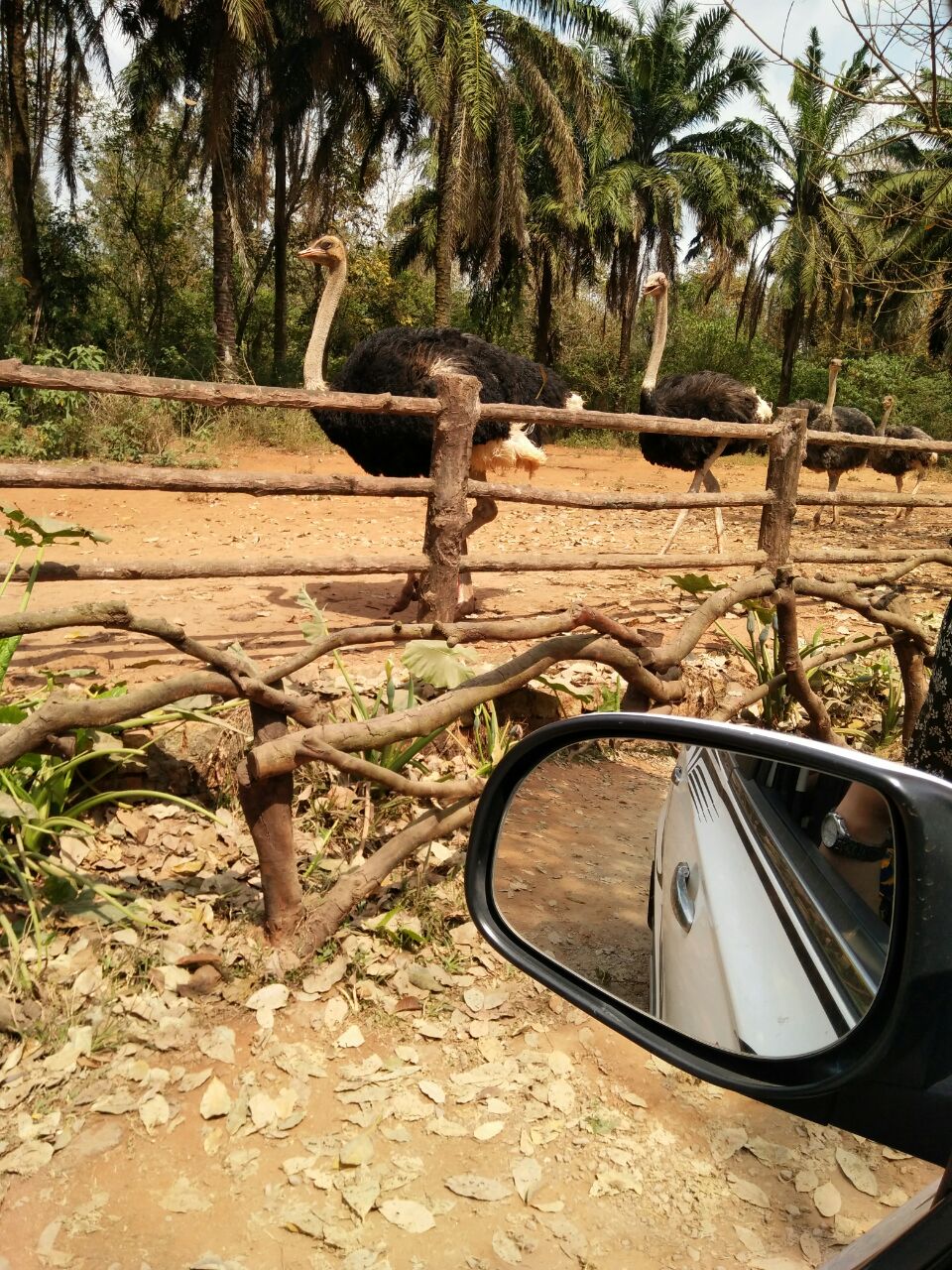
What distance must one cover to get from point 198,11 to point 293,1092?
17628 millimetres

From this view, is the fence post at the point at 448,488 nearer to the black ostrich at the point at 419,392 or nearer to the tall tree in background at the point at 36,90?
the black ostrich at the point at 419,392

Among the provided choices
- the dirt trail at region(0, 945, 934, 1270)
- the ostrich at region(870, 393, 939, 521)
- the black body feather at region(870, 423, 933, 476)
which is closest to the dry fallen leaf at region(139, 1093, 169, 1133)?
the dirt trail at region(0, 945, 934, 1270)

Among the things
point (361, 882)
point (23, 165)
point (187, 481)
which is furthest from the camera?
point (23, 165)

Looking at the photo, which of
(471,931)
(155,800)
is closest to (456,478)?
(155,800)

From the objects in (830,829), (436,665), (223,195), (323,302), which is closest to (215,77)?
(223,195)

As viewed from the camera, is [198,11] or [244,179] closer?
[198,11]

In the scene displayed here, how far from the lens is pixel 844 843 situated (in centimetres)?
96

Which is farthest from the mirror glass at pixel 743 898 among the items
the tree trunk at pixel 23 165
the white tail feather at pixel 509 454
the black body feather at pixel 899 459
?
the tree trunk at pixel 23 165

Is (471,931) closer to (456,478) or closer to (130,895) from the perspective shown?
(130,895)

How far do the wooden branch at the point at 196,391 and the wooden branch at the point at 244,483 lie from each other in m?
0.29

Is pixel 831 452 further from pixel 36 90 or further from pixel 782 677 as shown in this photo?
pixel 36 90

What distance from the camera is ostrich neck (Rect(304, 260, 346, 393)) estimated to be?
5734 millimetres

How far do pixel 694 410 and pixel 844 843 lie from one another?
7.55m

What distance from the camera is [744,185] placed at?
2617cm
